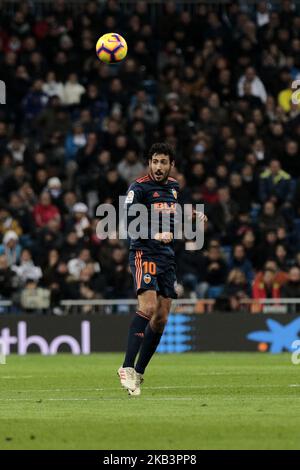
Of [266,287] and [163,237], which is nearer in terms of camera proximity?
[163,237]

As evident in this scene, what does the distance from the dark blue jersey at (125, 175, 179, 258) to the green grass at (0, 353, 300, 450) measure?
1476 mm

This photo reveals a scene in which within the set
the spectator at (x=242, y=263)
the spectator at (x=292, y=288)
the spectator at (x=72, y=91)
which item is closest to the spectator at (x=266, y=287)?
the spectator at (x=292, y=288)

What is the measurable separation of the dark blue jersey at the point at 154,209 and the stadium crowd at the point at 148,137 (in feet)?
33.6

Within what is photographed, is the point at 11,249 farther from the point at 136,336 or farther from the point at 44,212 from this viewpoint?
the point at 136,336

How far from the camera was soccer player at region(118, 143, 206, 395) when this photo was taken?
495 inches

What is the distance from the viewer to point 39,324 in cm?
2291

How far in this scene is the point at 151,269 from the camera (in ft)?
41.6

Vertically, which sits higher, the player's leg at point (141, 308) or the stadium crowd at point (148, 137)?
the stadium crowd at point (148, 137)

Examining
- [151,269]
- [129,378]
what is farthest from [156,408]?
[151,269]

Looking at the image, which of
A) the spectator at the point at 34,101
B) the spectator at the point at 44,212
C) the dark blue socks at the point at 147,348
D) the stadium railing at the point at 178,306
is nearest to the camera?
the dark blue socks at the point at 147,348

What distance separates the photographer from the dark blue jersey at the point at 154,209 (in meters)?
12.8

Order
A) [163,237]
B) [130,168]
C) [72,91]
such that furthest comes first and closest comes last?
[72,91]
[130,168]
[163,237]

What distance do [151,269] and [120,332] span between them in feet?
34.0

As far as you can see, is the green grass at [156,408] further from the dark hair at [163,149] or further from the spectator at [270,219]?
the spectator at [270,219]
